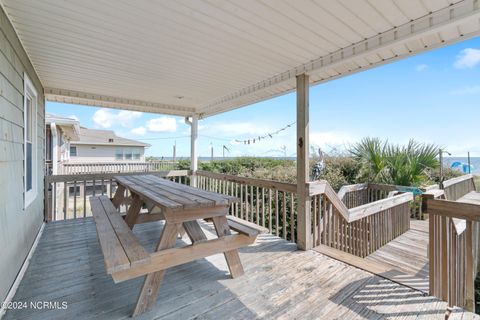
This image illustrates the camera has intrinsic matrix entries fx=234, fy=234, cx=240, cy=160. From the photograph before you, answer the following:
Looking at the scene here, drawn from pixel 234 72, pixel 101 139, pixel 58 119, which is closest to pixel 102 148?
pixel 101 139

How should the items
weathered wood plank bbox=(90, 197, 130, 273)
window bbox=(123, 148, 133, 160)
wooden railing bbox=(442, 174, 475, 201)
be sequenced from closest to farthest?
1. weathered wood plank bbox=(90, 197, 130, 273)
2. wooden railing bbox=(442, 174, 475, 201)
3. window bbox=(123, 148, 133, 160)

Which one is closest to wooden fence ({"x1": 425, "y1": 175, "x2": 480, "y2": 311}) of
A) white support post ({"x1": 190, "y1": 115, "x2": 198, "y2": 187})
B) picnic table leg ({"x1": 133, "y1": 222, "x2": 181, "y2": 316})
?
picnic table leg ({"x1": 133, "y1": 222, "x2": 181, "y2": 316})

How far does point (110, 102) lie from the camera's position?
455 centimetres

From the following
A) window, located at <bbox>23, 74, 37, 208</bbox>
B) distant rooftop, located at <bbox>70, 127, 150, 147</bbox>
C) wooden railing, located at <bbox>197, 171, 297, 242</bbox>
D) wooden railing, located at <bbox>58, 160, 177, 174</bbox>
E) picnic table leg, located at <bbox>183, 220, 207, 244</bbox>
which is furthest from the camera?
distant rooftop, located at <bbox>70, 127, 150, 147</bbox>

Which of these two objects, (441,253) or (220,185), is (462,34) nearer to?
(441,253)

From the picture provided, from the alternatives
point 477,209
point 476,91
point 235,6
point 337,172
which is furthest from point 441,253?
point 476,91

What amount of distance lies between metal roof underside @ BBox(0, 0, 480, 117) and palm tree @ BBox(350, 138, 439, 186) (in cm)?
350

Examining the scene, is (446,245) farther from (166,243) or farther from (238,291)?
(166,243)

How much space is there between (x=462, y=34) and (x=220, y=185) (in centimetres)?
388

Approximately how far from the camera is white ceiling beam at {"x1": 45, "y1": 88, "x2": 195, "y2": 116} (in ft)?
13.4

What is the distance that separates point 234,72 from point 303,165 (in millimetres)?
1561

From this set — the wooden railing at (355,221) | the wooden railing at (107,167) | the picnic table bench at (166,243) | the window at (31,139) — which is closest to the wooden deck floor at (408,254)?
the wooden railing at (355,221)

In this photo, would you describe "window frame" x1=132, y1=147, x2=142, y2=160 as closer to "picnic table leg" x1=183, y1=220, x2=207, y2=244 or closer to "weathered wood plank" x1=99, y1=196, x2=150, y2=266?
"weathered wood plank" x1=99, y1=196, x2=150, y2=266

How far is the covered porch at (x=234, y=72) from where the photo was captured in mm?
1792
